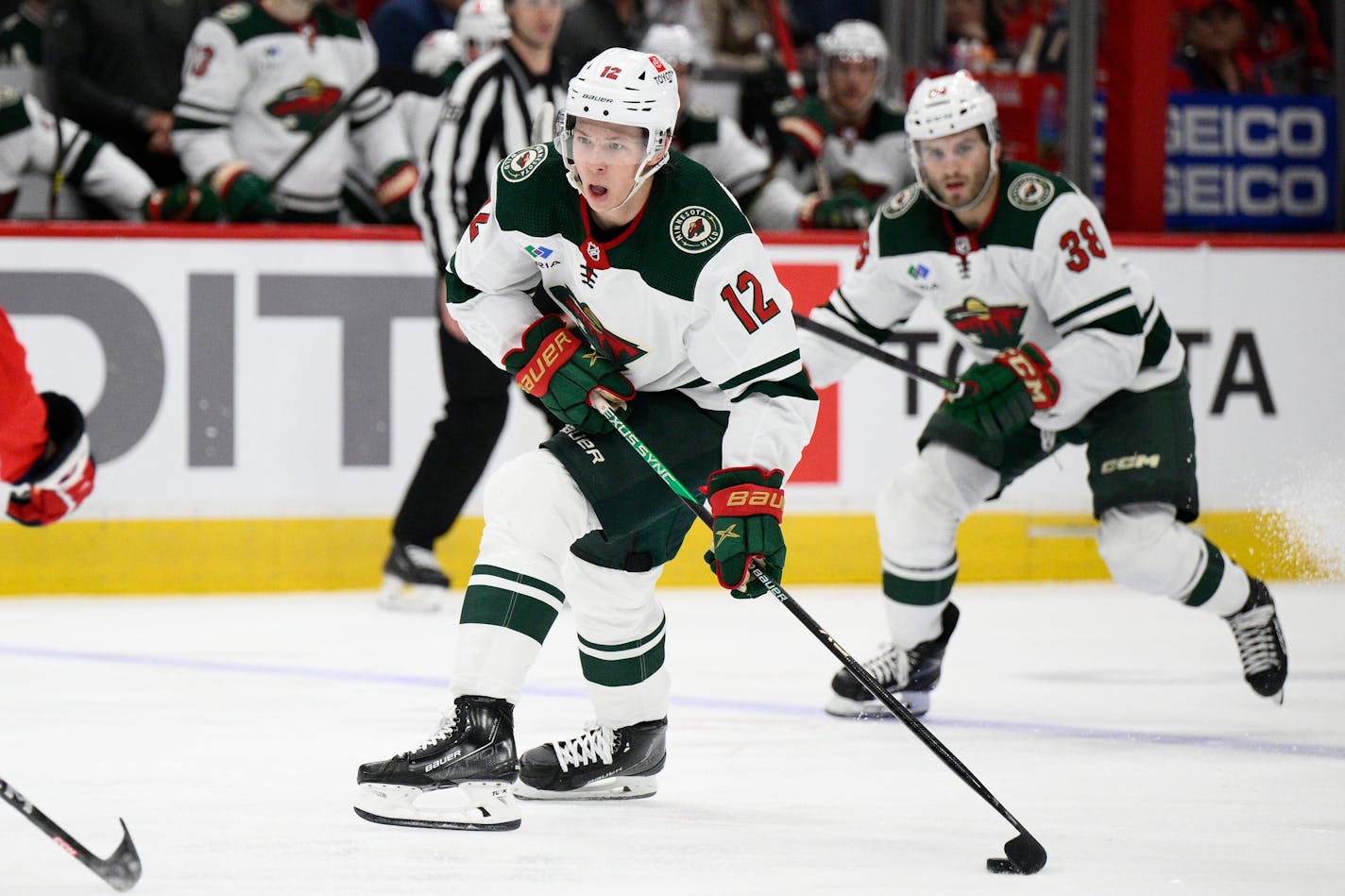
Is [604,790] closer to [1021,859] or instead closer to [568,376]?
[568,376]

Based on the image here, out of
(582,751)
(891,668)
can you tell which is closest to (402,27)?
(891,668)

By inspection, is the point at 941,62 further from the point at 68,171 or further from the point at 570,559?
the point at 570,559

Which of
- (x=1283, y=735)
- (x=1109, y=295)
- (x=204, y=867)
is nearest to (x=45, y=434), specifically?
(x=204, y=867)

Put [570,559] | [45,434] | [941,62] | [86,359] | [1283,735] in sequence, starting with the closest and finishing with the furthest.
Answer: [45,434]
[570,559]
[1283,735]
[86,359]
[941,62]

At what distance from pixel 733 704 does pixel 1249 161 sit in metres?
3.97

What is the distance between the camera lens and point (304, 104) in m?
6.22

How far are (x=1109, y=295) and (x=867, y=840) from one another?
148cm

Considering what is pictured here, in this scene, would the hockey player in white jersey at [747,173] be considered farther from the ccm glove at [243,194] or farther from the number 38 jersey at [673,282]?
the number 38 jersey at [673,282]

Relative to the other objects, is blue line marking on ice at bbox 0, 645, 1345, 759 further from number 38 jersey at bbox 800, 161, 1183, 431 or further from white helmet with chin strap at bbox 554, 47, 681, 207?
white helmet with chin strap at bbox 554, 47, 681, 207

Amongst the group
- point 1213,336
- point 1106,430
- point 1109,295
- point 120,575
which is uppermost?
point 1109,295

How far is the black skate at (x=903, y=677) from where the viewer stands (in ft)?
13.3

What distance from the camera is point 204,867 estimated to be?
265cm

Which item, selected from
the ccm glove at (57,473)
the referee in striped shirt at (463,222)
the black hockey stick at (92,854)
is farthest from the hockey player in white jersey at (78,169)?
the black hockey stick at (92,854)

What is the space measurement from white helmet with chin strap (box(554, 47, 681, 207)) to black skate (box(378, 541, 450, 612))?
8.92 ft
